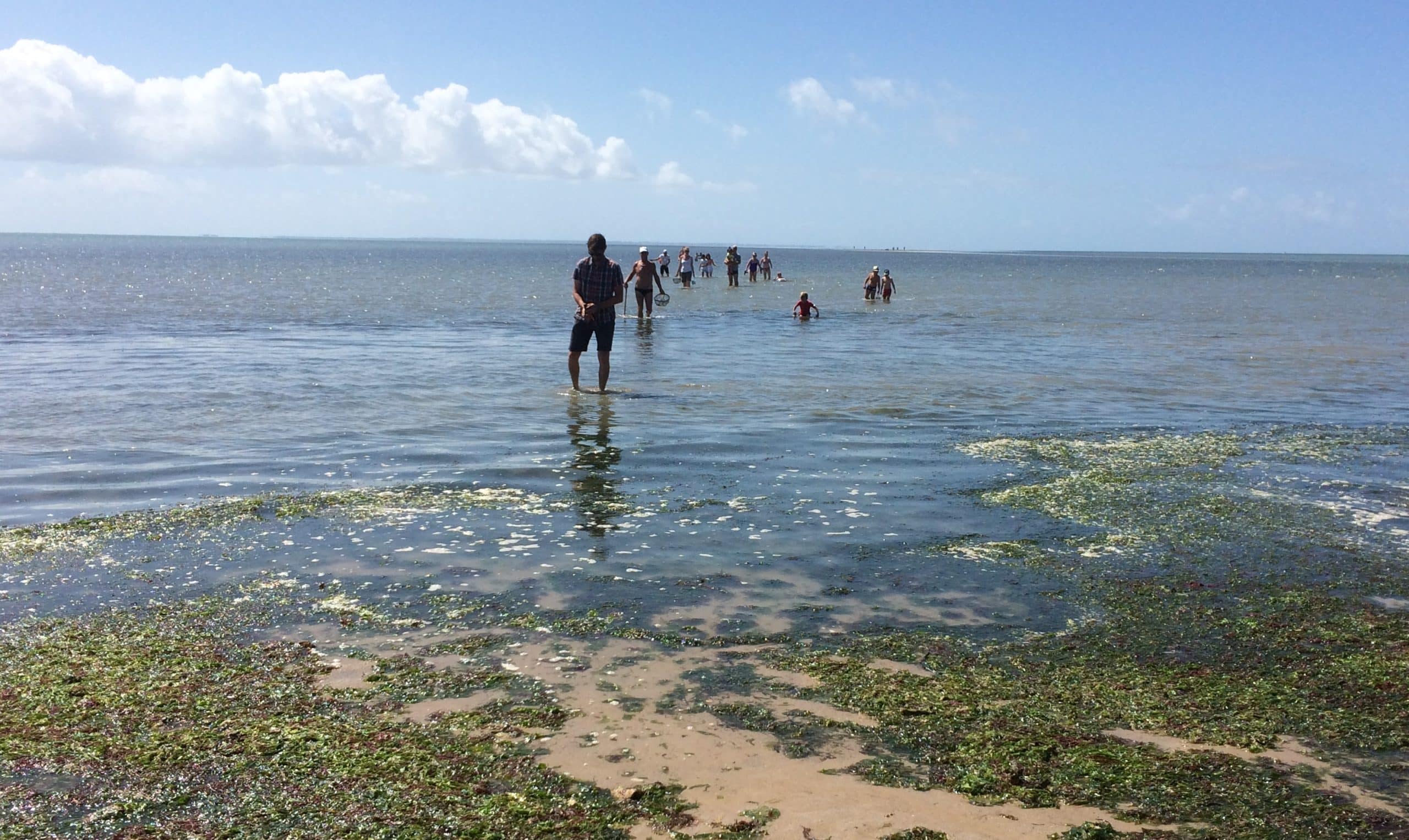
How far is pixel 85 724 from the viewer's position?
448cm

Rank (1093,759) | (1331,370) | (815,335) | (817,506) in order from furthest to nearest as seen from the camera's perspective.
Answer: (815,335) < (1331,370) < (817,506) < (1093,759)

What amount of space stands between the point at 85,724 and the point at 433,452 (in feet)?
21.7

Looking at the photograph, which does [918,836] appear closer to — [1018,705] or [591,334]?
[1018,705]

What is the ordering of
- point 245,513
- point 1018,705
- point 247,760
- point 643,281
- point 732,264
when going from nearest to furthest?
point 247,760, point 1018,705, point 245,513, point 643,281, point 732,264

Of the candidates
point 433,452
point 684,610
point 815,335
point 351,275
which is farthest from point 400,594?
point 351,275

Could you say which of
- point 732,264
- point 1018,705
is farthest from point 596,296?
point 732,264

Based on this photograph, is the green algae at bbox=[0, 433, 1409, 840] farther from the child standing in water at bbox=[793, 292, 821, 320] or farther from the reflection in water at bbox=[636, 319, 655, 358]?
the child standing in water at bbox=[793, 292, 821, 320]

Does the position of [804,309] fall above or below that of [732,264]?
below

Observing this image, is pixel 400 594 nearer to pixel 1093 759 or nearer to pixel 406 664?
pixel 406 664

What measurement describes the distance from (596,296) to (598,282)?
0.20 metres

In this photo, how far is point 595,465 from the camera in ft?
33.9

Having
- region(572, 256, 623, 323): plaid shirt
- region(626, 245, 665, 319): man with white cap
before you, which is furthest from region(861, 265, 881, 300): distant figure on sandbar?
region(572, 256, 623, 323): plaid shirt

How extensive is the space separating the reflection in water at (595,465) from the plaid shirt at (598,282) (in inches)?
50.0

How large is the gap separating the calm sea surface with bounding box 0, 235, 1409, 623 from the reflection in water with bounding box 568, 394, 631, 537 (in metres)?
0.05
